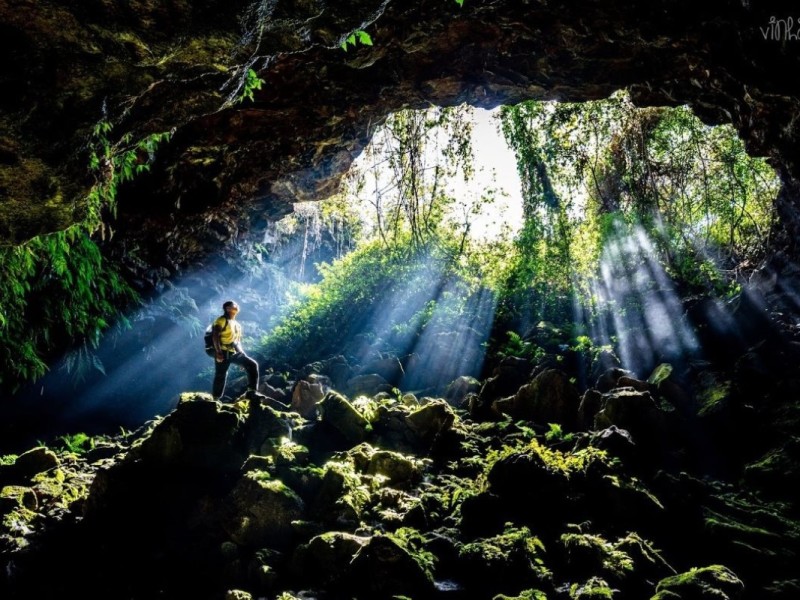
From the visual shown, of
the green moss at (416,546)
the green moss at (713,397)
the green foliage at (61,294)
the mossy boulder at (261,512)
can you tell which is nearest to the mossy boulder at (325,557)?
the green moss at (416,546)

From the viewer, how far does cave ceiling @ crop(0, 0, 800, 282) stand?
9.94 ft

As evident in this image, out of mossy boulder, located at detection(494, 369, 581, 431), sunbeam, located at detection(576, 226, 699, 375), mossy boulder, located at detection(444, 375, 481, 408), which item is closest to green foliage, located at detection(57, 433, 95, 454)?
mossy boulder, located at detection(444, 375, 481, 408)

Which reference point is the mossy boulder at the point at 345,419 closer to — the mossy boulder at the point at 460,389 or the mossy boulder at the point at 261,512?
the mossy boulder at the point at 261,512

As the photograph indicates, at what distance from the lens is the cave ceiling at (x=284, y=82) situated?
3029 millimetres

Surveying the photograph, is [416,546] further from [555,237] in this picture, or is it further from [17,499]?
[555,237]

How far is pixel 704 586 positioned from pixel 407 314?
1215 cm

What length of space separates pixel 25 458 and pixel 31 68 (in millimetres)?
7227

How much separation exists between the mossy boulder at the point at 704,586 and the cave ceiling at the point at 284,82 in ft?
17.0

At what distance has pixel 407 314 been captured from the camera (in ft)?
49.9

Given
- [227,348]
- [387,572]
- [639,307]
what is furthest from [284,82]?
[639,307]

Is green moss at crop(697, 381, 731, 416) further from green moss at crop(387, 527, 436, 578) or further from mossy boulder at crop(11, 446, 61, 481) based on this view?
mossy boulder at crop(11, 446, 61, 481)

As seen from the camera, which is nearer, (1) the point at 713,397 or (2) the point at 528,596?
(2) the point at 528,596

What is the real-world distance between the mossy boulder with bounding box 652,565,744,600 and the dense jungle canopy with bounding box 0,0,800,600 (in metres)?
0.03

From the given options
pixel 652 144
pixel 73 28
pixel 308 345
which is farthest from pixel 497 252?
pixel 73 28
